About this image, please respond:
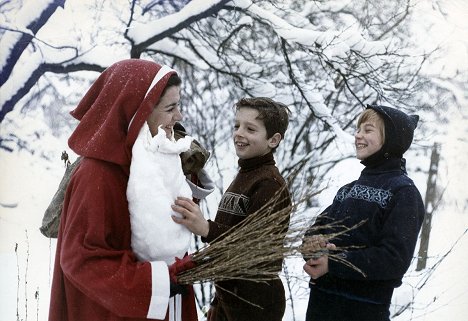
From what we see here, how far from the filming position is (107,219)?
1.78 m

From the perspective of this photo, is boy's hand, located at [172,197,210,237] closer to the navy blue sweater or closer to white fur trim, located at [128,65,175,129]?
white fur trim, located at [128,65,175,129]

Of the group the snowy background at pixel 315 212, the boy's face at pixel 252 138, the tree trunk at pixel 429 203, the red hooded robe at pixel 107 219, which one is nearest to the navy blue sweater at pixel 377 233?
the boy's face at pixel 252 138

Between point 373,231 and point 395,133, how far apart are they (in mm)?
491

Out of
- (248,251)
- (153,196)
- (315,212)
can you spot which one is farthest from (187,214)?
(315,212)

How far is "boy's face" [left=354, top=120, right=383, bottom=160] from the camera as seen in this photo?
2.42 metres

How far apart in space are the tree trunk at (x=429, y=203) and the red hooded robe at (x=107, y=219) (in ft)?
8.47

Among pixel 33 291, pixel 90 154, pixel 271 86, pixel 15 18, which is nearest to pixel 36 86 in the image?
pixel 15 18

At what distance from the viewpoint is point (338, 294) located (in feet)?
8.03

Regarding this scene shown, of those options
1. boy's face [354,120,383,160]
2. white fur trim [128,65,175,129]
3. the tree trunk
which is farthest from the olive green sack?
the tree trunk

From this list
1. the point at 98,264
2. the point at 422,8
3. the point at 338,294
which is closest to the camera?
the point at 98,264

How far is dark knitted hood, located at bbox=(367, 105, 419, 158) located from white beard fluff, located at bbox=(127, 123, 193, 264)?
107 cm

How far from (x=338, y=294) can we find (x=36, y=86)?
2.81 metres

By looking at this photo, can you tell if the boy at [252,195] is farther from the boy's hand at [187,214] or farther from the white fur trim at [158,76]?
the white fur trim at [158,76]

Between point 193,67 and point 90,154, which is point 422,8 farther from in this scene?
point 90,154
